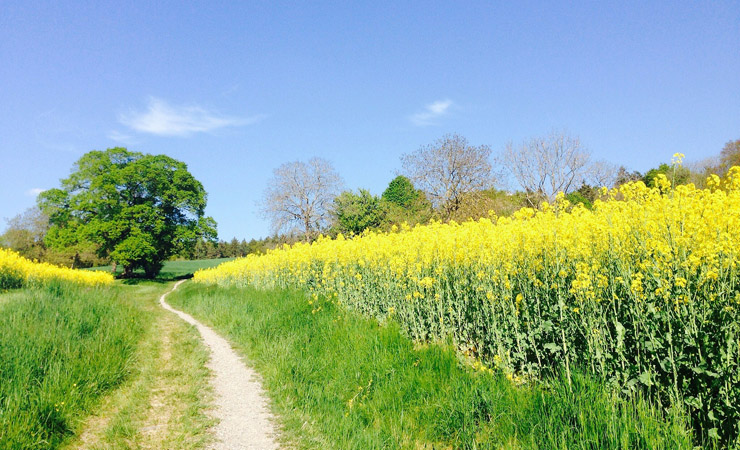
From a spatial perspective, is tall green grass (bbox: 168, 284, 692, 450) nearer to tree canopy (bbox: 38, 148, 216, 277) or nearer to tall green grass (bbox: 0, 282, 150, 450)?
tall green grass (bbox: 0, 282, 150, 450)

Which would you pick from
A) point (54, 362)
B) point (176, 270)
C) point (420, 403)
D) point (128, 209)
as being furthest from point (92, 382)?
point (176, 270)

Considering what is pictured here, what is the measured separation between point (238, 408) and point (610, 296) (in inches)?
210

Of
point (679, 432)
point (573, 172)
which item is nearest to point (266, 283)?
point (679, 432)

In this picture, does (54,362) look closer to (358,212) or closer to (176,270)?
(358,212)

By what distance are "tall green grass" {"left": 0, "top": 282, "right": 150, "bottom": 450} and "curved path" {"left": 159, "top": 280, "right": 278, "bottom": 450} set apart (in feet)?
5.43

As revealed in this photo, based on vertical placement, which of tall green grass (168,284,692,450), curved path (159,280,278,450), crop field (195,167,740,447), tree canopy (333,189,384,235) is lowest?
curved path (159,280,278,450)

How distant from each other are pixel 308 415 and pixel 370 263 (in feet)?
16.0

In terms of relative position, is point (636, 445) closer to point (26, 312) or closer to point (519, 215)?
point (519, 215)

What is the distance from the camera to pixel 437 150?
1211 inches

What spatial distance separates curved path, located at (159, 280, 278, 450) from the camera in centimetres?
496

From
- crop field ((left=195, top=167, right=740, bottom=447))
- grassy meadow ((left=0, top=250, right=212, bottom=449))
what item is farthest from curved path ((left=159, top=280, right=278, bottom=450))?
crop field ((left=195, top=167, right=740, bottom=447))

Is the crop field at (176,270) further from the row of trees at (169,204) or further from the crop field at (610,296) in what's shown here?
the crop field at (610,296)

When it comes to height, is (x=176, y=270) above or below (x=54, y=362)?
below

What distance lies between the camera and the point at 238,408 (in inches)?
234
